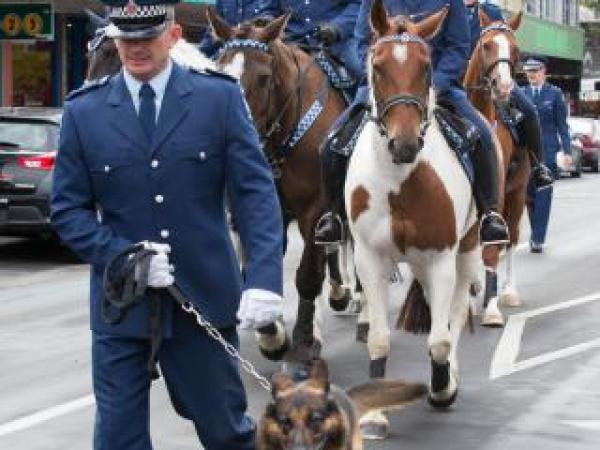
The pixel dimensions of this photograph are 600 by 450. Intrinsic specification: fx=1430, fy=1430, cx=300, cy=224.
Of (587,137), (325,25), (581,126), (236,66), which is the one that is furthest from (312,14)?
(581,126)

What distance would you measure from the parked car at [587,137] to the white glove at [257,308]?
121ft

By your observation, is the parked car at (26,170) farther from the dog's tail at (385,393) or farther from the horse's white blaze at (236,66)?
the dog's tail at (385,393)

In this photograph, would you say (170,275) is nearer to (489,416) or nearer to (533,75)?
(489,416)

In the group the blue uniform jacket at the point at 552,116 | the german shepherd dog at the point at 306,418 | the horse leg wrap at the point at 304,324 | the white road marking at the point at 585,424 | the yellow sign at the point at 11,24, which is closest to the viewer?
the german shepherd dog at the point at 306,418

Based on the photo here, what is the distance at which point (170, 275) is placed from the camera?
5.18 meters

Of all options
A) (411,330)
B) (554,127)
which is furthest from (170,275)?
(554,127)

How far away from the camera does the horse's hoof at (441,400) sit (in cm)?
867

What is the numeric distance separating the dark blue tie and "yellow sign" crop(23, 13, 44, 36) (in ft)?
67.8

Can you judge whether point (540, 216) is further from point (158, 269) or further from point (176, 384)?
point (158, 269)

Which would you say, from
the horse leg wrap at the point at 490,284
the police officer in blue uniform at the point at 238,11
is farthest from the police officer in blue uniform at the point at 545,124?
the police officer in blue uniform at the point at 238,11

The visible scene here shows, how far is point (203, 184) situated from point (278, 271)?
17.2 inches

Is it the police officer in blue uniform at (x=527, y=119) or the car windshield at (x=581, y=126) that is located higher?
the police officer in blue uniform at (x=527, y=119)

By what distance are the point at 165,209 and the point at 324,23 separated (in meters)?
5.71

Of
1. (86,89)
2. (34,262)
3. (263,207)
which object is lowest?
(34,262)
